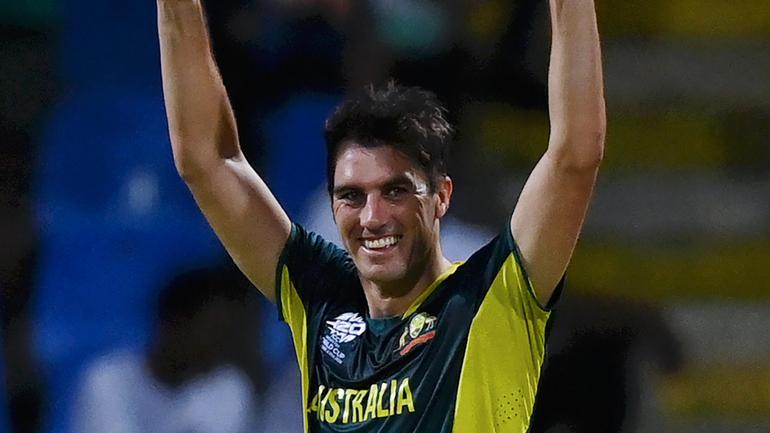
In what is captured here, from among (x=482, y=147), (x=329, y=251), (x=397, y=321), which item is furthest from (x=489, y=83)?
(x=397, y=321)

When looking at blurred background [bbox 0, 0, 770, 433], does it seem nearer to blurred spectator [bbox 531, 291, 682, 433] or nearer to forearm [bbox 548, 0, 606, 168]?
blurred spectator [bbox 531, 291, 682, 433]

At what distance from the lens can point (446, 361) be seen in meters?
1.19

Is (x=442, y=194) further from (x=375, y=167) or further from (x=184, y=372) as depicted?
(x=184, y=372)

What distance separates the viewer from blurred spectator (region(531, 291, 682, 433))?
1834 mm

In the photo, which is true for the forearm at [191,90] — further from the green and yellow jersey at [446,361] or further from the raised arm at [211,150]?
the green and yellow jersey at [446,361]

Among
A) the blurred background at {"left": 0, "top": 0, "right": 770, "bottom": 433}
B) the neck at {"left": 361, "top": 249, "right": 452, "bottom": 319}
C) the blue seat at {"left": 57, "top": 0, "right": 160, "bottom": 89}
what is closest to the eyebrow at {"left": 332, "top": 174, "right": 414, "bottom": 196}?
the neck at {"left": 361, "top": 249, "right": 452, "bottom": 319}

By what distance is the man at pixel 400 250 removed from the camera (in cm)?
113

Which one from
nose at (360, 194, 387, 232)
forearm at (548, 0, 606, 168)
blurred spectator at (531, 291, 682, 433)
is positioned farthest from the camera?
blurred spectator at (531, 291, 682, 433)

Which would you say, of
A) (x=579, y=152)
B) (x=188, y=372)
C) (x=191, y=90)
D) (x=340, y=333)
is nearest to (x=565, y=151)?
(x=579, y=152)

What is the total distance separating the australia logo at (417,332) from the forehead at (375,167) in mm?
171

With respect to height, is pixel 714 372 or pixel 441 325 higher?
pixel 441 325

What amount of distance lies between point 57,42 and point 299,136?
0.50 meters

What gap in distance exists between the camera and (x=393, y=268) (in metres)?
1.21

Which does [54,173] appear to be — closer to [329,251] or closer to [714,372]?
[329,251]
